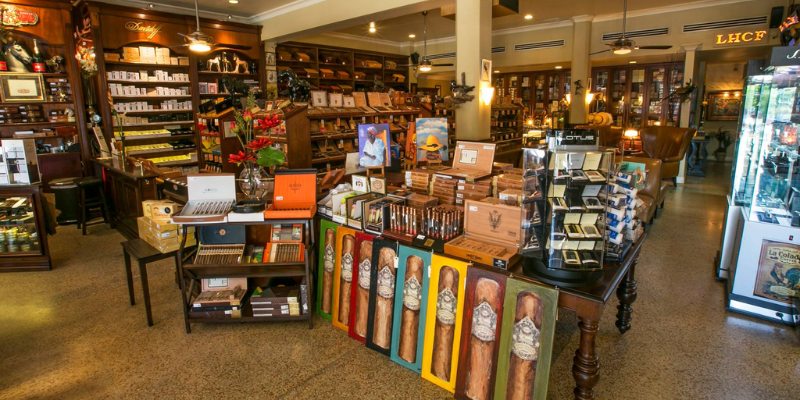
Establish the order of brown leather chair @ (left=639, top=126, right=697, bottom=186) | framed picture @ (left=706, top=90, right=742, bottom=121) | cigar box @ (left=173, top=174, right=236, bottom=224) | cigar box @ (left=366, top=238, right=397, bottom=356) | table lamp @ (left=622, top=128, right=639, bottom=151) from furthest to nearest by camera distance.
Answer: framed picture @ (left=706, top=90, right=742, bottom=121), table lamp @ (left=622, top=128, right=639, bottom=151), brown leather chair @ (left=639, top=126, right=697, bottom=186), cigar box @ (left=173, top=174, right=236, bottom=224), cigar box @ (left=366, top=238, right=397, bottom=356)

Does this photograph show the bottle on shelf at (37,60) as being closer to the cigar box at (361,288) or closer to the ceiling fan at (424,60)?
the ceiling fan at (424,60)

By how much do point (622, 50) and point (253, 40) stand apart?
740 centimetres

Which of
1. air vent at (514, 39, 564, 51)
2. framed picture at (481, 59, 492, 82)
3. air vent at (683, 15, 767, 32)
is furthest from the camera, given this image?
air vent at (514, 39, 564, 51)

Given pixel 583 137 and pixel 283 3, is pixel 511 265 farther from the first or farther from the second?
pixel 283 3

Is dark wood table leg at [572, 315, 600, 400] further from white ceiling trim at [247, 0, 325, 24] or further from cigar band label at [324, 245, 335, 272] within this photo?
white ceiling trim at [247, 0, 325, 24]

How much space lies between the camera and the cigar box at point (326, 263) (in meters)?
3.25

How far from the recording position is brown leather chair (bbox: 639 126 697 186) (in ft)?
27.1

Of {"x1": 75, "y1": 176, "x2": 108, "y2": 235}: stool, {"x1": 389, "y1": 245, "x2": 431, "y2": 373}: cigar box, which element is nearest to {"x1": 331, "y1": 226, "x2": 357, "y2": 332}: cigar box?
{"x1": 389, "y1": 245, "x2": 431, "y2": 373}: cigar box

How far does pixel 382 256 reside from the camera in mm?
2850

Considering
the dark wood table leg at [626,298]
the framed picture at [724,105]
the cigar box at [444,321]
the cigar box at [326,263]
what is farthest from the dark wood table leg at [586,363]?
the framed picture at [724,105]

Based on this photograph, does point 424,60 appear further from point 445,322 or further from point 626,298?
point 445,322

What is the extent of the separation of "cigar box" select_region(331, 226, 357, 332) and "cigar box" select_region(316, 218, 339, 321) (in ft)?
0.19

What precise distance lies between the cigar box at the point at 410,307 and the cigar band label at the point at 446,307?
0.11 m

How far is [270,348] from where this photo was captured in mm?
3033
